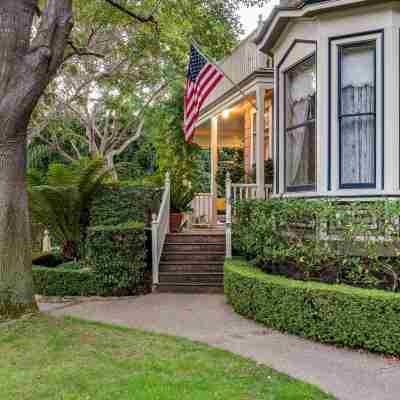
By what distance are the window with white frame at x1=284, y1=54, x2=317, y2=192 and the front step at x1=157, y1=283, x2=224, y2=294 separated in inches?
101

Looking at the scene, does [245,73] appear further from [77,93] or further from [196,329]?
[77,93]

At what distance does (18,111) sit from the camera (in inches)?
237

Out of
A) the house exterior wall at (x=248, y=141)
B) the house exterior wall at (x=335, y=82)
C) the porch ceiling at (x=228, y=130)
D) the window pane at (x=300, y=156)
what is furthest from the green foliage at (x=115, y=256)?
the porch ceiling at (x=228, y=130)

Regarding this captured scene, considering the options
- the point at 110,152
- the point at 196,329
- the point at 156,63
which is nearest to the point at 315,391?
the point at 196,329

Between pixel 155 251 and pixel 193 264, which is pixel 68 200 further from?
pixel 193 264

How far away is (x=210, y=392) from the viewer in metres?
3.84

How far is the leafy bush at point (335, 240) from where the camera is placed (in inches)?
235

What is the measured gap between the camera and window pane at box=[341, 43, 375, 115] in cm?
660

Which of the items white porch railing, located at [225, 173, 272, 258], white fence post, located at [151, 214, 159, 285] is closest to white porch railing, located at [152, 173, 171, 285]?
white fence post, located at [151, 214, 159, 285]

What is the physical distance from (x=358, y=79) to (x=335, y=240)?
2.41 m

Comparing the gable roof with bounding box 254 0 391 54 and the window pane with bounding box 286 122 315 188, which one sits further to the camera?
the window pane with bounding box 286 122 315 188

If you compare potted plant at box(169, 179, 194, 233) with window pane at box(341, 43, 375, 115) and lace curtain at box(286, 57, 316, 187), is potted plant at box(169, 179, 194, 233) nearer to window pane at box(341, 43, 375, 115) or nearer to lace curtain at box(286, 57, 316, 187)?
lace curtain at box(286, 57, 316, 187)

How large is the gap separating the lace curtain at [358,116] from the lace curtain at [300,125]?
619mm

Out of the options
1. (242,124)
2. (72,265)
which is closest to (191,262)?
(72,265)
